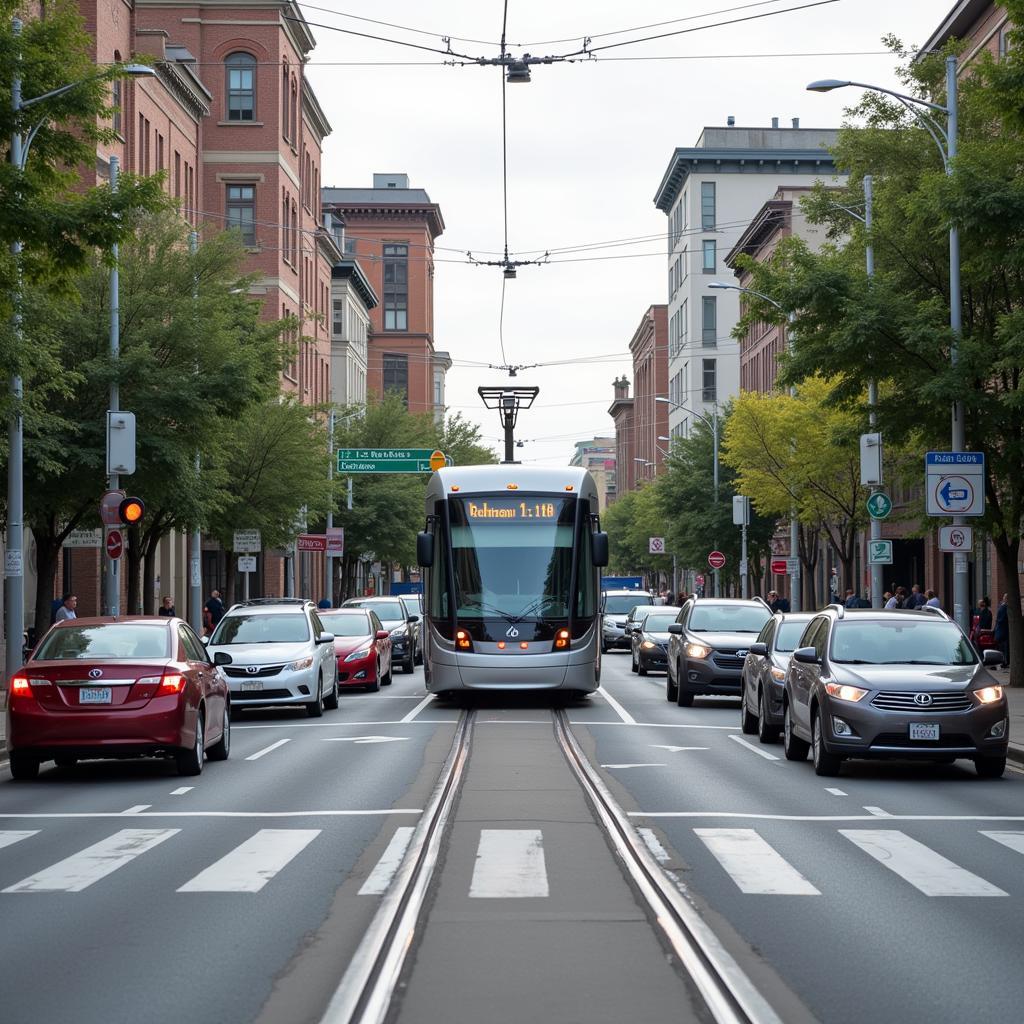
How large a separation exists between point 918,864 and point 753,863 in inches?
40.7

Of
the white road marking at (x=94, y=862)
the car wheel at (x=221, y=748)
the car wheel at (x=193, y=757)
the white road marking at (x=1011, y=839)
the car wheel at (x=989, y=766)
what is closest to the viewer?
the white road marking at (x=94, y=862)

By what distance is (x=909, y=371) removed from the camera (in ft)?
106

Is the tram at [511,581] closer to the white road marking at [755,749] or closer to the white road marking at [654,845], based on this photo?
the white road marking at [755,749]

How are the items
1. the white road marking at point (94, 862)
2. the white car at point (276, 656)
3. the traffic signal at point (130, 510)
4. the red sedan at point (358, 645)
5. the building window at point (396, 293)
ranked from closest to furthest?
the white road marking at point (94, 862), the white car at point (276, 656), the traffic signal at point (130, 510), the red sedan at point (358, 645), the building window at point (396, 293)

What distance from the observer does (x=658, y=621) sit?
146 feet

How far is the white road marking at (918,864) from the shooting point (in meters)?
10.8

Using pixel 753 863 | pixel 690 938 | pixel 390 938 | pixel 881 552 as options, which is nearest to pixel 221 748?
pixel 753 863

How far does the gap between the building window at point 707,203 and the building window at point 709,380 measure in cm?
962

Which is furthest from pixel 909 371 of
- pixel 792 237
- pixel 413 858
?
pixel 413 858

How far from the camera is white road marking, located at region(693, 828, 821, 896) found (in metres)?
10.8

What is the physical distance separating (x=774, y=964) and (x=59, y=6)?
585 inches

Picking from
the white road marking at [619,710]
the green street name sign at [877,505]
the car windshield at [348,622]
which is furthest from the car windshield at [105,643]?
the green street name sign at [877,505]

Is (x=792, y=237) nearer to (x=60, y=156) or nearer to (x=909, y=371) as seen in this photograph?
(x=909, y=371)

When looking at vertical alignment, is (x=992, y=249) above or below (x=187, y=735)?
above
